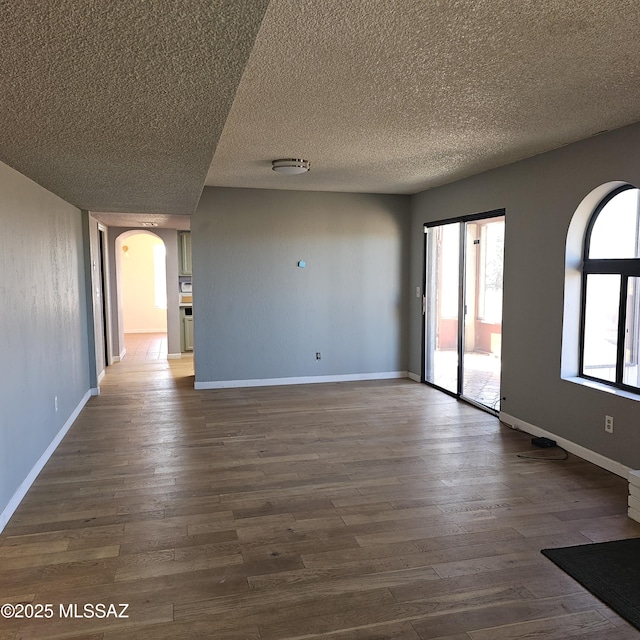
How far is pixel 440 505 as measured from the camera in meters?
3.28

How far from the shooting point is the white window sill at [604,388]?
12.1 ft

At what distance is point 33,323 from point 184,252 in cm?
521

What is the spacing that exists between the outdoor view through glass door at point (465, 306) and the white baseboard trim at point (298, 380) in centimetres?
60

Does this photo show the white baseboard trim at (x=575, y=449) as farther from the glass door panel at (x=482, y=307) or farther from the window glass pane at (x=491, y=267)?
the window glass pane at (x=491, y=267)

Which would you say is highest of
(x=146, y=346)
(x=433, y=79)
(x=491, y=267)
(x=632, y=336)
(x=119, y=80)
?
(x=433, y=79)

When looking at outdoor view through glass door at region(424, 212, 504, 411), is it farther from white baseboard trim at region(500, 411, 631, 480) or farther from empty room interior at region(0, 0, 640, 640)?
white baseboard trim at region(500, 411, 631, 480)

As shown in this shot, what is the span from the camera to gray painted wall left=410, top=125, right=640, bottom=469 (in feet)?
12.2

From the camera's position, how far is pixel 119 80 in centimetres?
189

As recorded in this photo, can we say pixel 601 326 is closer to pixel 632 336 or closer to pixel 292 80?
pixel 632 336

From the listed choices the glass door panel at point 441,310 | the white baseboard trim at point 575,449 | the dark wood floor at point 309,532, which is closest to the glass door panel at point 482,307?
the glass door panel at point 441,310

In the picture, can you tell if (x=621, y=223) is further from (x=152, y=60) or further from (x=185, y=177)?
(x=152, y=60)

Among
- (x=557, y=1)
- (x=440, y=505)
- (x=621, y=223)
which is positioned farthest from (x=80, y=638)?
(x=621, y=223)

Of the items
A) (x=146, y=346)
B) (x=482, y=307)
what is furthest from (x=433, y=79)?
(x=146, y=346)

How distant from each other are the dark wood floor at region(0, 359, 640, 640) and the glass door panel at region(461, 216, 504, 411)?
1.17 metres
